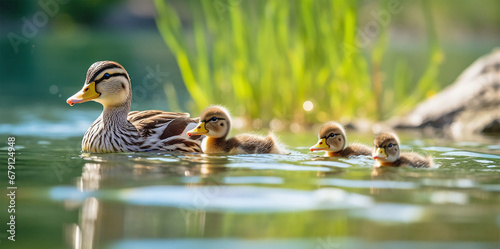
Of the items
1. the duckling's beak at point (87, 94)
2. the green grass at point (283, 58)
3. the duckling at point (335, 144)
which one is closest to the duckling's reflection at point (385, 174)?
the duckling at point (335, 144)

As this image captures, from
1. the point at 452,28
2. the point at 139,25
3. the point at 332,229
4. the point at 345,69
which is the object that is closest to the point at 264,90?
the point at 345,69

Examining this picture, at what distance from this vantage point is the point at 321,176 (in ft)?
19.4

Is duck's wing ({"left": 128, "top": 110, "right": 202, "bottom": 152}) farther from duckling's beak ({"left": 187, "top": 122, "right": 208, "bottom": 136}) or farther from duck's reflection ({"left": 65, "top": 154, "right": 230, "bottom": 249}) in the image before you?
duck's reflection ({"left": 65, "top": 154, "right": 230, "bottom": 249})

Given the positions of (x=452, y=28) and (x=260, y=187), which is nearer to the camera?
(x=260, y=187)

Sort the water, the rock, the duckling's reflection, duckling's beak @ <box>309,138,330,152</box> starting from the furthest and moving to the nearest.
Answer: the rock < duckling's beak @ <box>309,138,330,152</box> < the duckling's reflection < the water

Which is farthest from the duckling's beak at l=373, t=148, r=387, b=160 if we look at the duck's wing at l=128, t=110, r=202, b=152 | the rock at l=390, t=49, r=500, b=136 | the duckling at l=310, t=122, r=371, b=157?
the rock at l=390, t=49, r=500, b=136

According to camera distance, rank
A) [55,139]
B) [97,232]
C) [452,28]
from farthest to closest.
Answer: [452,28], [55,139], [97,232]

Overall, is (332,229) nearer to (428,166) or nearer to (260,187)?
(260,187)

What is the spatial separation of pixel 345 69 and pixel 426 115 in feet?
5.18

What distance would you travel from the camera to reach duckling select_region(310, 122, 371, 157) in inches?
284

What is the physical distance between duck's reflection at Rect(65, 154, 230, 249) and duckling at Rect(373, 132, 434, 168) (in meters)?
1.31

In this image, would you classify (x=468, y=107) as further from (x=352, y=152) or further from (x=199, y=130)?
(x=199, y=130)

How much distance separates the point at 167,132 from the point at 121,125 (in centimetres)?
48

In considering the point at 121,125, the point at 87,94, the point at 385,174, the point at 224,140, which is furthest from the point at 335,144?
the point at 87,94
